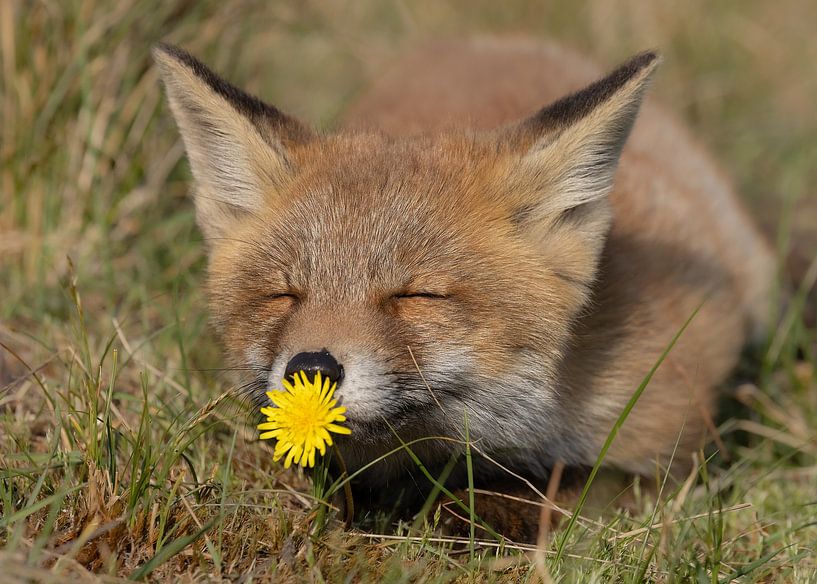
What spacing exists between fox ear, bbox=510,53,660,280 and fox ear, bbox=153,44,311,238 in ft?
2.88

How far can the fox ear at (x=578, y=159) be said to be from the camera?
2.97 m

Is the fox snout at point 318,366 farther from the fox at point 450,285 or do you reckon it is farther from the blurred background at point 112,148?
the blurred background at point 112,148

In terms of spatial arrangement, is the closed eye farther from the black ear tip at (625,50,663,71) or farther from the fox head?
the black ear tip at (625,50,663,71)

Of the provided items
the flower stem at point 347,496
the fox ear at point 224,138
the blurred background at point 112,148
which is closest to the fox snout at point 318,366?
the flower stem at point 347,496

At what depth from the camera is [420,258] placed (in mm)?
2924

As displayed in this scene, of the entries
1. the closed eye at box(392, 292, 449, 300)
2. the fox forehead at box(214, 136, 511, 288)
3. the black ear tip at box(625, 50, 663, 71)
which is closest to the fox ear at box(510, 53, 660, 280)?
the black ear tip at box(625, 50, 663, 71)

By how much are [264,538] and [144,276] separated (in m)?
2.26

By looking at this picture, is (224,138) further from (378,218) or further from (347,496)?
(347,496)

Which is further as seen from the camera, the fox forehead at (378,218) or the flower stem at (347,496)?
the fox forehead at (378,218)

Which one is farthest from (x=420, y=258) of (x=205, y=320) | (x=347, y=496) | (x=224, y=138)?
(x=205, y=320)

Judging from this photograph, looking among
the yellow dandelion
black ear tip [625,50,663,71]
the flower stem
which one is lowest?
the flower stem

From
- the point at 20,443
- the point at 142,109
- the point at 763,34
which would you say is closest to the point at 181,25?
the point at 142,109

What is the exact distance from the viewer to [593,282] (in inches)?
126

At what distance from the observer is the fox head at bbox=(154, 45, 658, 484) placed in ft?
9.25
